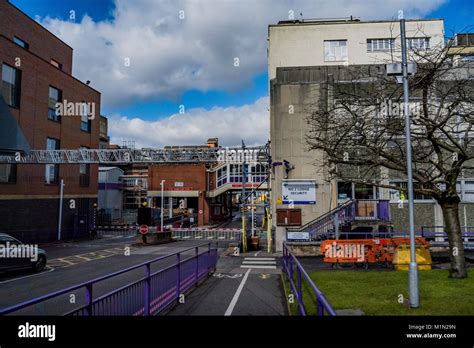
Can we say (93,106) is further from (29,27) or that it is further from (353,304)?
(353,304)

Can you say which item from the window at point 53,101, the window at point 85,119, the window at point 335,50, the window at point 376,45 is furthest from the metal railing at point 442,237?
the window at point 85,119

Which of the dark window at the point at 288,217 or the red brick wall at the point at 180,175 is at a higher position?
the red brick wall at the point at 180,175

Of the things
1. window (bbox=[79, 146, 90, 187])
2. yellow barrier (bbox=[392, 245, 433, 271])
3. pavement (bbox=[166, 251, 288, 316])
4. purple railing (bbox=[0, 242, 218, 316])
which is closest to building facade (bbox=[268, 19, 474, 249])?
pavement (bbox=[166, 251, 288, 316])

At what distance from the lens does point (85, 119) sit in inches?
1431

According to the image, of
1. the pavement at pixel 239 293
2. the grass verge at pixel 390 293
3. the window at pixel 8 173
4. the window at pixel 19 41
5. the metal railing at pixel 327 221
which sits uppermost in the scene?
the window at pixel 19 41

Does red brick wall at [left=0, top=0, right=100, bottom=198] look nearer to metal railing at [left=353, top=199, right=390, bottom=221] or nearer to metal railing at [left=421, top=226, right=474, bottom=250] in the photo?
metal railing at [left=353, top=199, right=390, bottom=221]

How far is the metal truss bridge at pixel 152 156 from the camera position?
24.9 m

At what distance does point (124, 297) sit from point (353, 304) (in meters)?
4.68

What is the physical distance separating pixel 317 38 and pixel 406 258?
2398 cm

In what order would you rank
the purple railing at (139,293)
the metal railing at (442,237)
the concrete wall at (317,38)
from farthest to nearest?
the concrete wall at (317,38)
the metal railing at (442,237)
the purple railing at (139,293)

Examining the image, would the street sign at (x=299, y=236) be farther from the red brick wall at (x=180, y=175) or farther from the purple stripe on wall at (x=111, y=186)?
the purple stripe on wall at (x=111, y=186)

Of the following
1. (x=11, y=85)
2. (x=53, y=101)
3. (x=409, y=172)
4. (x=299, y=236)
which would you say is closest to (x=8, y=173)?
(x=11, y=85)

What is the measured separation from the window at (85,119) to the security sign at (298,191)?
81.4 feet

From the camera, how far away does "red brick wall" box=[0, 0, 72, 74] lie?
2898cm
